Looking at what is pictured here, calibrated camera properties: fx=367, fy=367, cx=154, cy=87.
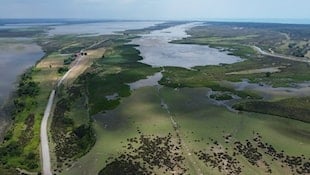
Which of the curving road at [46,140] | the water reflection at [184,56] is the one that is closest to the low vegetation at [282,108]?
the curving road at [46,140]

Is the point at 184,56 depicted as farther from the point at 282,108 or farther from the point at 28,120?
the point at 28,120

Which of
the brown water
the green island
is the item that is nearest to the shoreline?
the brown water

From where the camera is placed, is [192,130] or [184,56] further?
[184,56]

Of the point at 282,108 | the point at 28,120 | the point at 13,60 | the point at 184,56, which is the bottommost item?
the point at 184,56

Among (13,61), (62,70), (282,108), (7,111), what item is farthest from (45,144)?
(13,61)

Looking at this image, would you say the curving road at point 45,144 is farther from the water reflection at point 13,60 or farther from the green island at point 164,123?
the water reflection at point 13,60

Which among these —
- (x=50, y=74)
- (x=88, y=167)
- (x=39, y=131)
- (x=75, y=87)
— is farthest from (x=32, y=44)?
(x=88, y=167)

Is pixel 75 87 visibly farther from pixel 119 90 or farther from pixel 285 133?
pixel 285 133

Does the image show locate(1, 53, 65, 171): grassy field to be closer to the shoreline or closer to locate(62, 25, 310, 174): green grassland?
the shoreline
